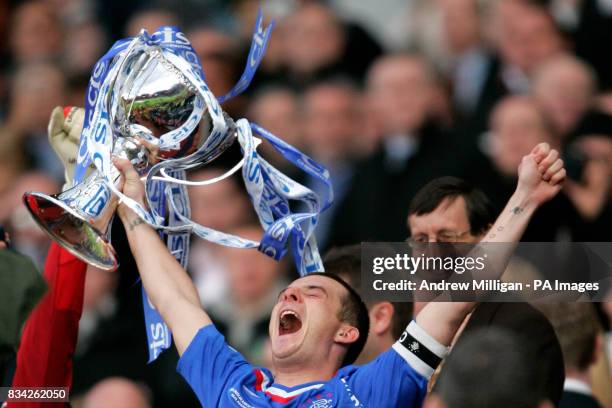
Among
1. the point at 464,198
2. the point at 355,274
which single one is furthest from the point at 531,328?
the point at 355,274

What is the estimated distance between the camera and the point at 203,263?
666 cm

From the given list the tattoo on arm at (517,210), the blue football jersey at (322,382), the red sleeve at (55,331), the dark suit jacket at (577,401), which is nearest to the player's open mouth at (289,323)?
the blue football jersey at (322,382)

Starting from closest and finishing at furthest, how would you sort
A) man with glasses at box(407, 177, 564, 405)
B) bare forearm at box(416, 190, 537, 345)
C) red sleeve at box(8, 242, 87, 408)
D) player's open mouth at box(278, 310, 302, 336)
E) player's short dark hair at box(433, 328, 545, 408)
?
1. player's short dark hair at box(433, 328, 545, 408)
2. bare forearm at box(416, 190, 537, 345)
3. man with glasses at box(407, 177, 564, 405)
4. player's open mouth at box(278, 310, 302, 336)
5. red sleeve at box(8, 242, 87, 408)

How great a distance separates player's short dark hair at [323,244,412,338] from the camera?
423cm

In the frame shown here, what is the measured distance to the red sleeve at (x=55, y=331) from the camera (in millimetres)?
3826

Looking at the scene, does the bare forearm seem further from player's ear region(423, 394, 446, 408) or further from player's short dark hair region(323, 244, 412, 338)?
player's short dark hair region(323, 244, 412, 338)

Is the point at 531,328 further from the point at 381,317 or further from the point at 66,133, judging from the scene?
the point at 66,133

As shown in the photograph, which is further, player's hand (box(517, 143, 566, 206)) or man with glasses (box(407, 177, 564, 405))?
man with glasses (box(407, 177, 564, 405))

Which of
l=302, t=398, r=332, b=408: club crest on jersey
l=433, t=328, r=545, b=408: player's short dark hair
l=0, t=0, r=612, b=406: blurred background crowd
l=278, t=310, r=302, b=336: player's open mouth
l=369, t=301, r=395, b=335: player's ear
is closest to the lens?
l=433, t=328, r=545, b=408: player's short dark hair

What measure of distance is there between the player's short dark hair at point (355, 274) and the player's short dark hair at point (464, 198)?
0.35 m

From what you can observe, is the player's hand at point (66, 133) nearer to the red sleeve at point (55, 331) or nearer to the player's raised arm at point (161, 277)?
the red sleeve at point (55, 331)

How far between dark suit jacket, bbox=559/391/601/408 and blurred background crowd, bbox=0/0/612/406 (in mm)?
1315

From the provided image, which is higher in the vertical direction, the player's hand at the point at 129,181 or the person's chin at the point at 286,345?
the player's hand at the point at 129,181

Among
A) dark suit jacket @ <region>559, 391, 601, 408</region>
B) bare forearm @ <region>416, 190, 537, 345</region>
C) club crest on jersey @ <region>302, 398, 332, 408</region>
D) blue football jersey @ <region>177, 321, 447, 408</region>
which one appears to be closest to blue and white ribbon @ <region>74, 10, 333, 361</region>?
blue football jersey @ <region>177, 321, 447, 408</region>
